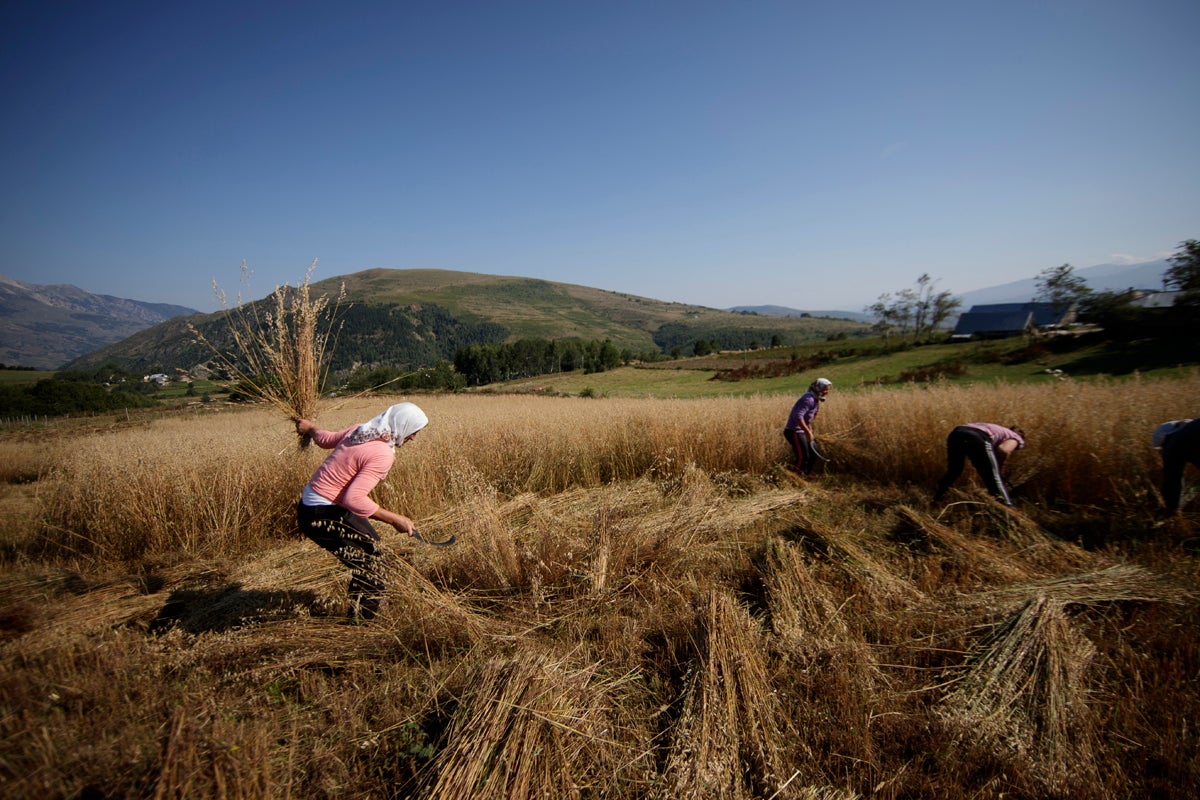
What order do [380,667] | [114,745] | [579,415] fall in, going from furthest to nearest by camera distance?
[579,415], [380,667], [114,745]

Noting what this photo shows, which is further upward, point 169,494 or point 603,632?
point 169,494

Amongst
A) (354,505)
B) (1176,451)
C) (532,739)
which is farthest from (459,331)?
(532,739)

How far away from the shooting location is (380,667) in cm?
263

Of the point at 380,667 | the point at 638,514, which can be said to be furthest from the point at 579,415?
the point at 380,667

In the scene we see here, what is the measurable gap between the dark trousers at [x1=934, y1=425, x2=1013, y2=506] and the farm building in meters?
39.3

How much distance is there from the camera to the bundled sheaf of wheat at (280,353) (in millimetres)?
3564

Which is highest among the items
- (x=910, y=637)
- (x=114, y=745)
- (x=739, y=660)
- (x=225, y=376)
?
(x=225, y=376)

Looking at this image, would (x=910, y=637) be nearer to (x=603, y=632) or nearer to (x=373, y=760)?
(x=603, y=632)

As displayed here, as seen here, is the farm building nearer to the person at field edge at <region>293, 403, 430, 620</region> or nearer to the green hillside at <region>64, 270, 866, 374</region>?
the person at field edge at <region>293, 403, 430, 620</region>

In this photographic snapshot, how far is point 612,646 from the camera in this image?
2.72 metres

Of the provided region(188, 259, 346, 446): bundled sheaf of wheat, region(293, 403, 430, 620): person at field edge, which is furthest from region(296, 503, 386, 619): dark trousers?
region(188, 259, 346, 446): bundled sheaf of wheat

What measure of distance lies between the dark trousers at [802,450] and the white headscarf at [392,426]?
5560 mm

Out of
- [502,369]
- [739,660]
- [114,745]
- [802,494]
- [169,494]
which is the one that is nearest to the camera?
[114,745]

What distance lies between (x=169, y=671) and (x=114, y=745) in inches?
42.5
